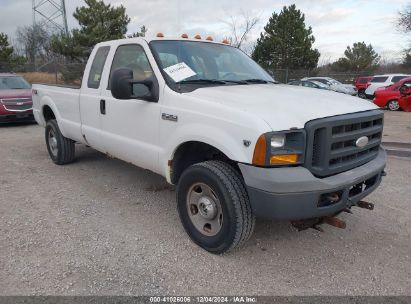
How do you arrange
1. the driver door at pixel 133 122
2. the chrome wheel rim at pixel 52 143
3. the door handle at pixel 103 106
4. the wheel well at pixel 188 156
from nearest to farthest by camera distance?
the wheel well at pixel 188 156
the driver door at pixel 133 122
the door handle at pixel 103 106
the chrome wheel rim at pixel 52 143

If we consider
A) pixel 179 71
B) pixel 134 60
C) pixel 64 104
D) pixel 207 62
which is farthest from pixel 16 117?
pixel 179 71

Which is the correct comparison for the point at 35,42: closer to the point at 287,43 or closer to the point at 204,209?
the point at 287,43

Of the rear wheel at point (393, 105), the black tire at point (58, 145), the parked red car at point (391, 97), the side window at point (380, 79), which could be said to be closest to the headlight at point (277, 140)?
the black tire at point (58, 145)

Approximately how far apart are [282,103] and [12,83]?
1105 centimetres

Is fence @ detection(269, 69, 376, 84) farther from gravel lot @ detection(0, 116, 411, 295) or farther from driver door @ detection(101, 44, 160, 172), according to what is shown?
gravel lot @ detection(0, 116, 411, 295)

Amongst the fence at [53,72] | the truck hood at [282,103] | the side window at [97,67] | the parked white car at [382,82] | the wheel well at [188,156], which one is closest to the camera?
the truck hood at [282,103]

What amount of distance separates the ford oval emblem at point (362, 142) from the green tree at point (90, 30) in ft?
79.3

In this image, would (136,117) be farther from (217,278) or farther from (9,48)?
(9,48)

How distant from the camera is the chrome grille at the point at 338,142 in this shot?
2.96m

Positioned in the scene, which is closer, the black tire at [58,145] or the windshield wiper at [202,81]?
the windshield wiper at [202,81]

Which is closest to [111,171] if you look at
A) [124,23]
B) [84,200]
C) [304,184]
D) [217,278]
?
[84,200]

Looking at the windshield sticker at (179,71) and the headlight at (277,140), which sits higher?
the windshield sticker at (179,71)

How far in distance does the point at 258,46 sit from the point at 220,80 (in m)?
32.8

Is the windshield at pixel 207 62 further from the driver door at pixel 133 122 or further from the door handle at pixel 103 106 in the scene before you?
the door handle at pixel 103 106
